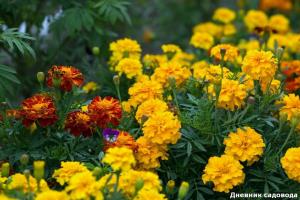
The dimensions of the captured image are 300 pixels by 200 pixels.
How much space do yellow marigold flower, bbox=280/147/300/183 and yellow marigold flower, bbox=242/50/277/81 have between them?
0.36 m

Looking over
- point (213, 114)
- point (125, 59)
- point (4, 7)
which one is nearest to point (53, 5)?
point (4, 7)

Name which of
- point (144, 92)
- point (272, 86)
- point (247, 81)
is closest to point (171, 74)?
point (144, 92)

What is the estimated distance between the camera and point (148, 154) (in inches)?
90.0

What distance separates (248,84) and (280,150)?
38cm

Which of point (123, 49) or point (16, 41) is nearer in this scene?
point (16, 41)

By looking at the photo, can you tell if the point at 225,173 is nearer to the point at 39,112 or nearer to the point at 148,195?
the point at 148,195

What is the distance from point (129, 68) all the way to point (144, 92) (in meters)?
0.41

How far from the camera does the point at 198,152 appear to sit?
2430 mm

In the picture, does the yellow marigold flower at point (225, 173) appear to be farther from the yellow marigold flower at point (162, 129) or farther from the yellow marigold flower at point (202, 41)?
the yellow marigold flower at point (202, 41)

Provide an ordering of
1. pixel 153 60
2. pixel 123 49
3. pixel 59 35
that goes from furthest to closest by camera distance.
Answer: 1. pixel 59 35
2. pixel 153 60
3. pixel 123 49

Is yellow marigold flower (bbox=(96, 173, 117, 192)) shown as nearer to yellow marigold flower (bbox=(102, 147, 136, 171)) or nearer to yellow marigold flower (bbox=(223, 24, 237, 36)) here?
yellow marigold flower (bbox=(102, 147, 136, 171))

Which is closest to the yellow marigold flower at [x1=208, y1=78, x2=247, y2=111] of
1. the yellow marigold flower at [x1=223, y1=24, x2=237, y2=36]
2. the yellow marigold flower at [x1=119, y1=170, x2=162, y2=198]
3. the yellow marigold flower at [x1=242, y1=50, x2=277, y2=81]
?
the yellow marigold flower at [x1=242, y1=50, x2=277, y2=81]

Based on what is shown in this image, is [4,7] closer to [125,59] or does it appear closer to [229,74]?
[125,59]

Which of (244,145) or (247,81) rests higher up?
(247,81)
